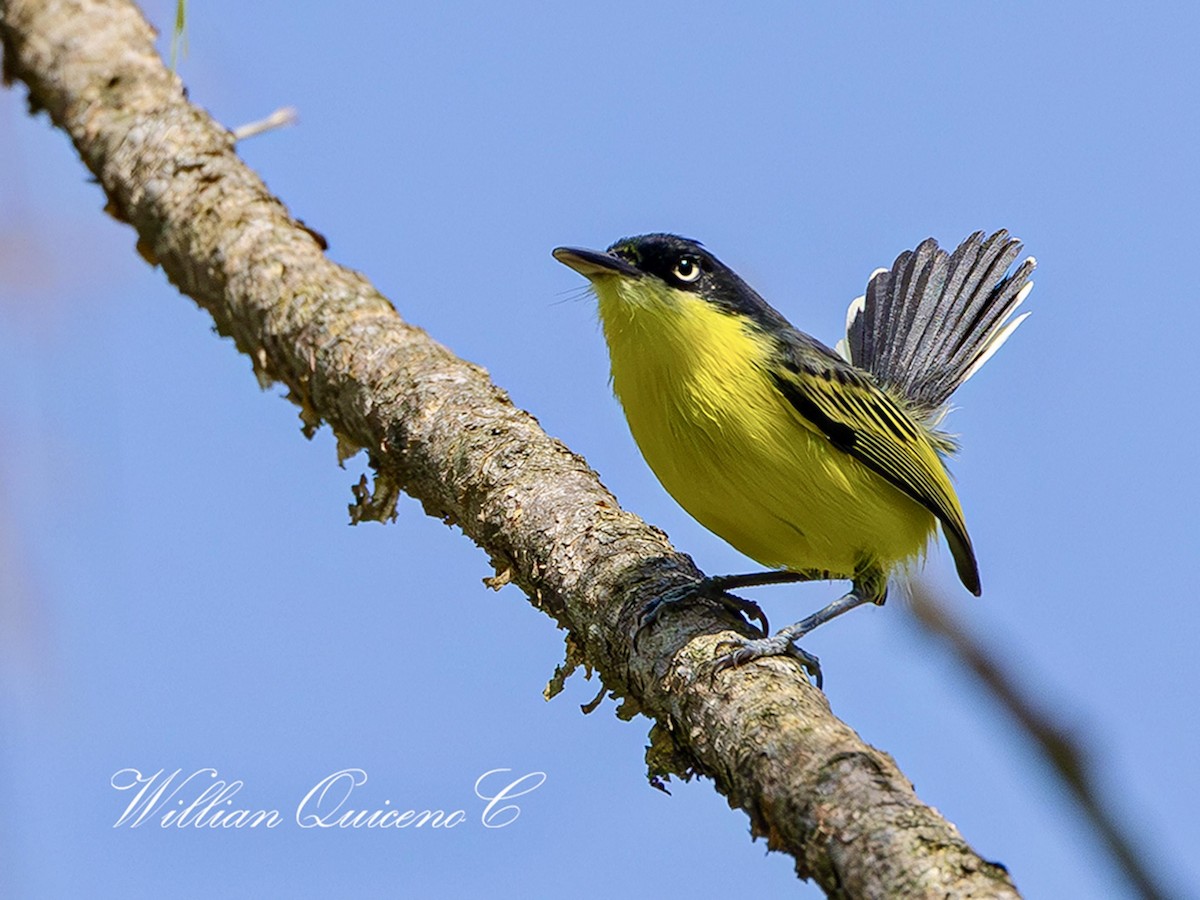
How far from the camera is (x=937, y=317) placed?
6398 mm

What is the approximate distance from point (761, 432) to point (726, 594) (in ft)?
1.91

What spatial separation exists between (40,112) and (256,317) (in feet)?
5.58

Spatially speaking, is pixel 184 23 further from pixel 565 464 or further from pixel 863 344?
pixel 863 344

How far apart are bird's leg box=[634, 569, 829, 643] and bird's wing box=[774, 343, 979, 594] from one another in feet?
1.57

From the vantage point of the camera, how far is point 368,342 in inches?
185

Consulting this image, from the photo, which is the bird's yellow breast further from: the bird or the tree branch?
the tree branch

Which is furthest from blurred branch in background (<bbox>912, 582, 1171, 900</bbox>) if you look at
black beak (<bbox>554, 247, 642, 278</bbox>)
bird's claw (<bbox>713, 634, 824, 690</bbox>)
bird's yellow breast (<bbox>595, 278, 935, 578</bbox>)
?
black beak (<bbox>554, 247, 642, 278</bbox>)

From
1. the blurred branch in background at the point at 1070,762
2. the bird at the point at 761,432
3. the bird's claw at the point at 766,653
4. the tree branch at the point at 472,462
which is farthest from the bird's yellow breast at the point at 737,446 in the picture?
the blurred branch in background at the point at 1070,762

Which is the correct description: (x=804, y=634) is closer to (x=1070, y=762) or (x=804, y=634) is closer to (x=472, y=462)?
(x=472, y=462)

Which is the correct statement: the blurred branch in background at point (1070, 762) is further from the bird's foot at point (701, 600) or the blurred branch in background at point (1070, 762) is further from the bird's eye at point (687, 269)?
the bird's eye at point (687, 269)

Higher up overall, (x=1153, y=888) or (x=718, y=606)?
(x=718, y=606)

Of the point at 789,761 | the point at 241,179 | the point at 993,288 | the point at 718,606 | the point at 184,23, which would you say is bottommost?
the point at 789,761

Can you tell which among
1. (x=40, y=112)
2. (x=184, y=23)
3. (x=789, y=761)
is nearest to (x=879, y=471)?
(x=789, y=761)

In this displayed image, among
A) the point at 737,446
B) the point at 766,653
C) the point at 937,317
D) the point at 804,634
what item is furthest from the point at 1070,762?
the point at 937,317
